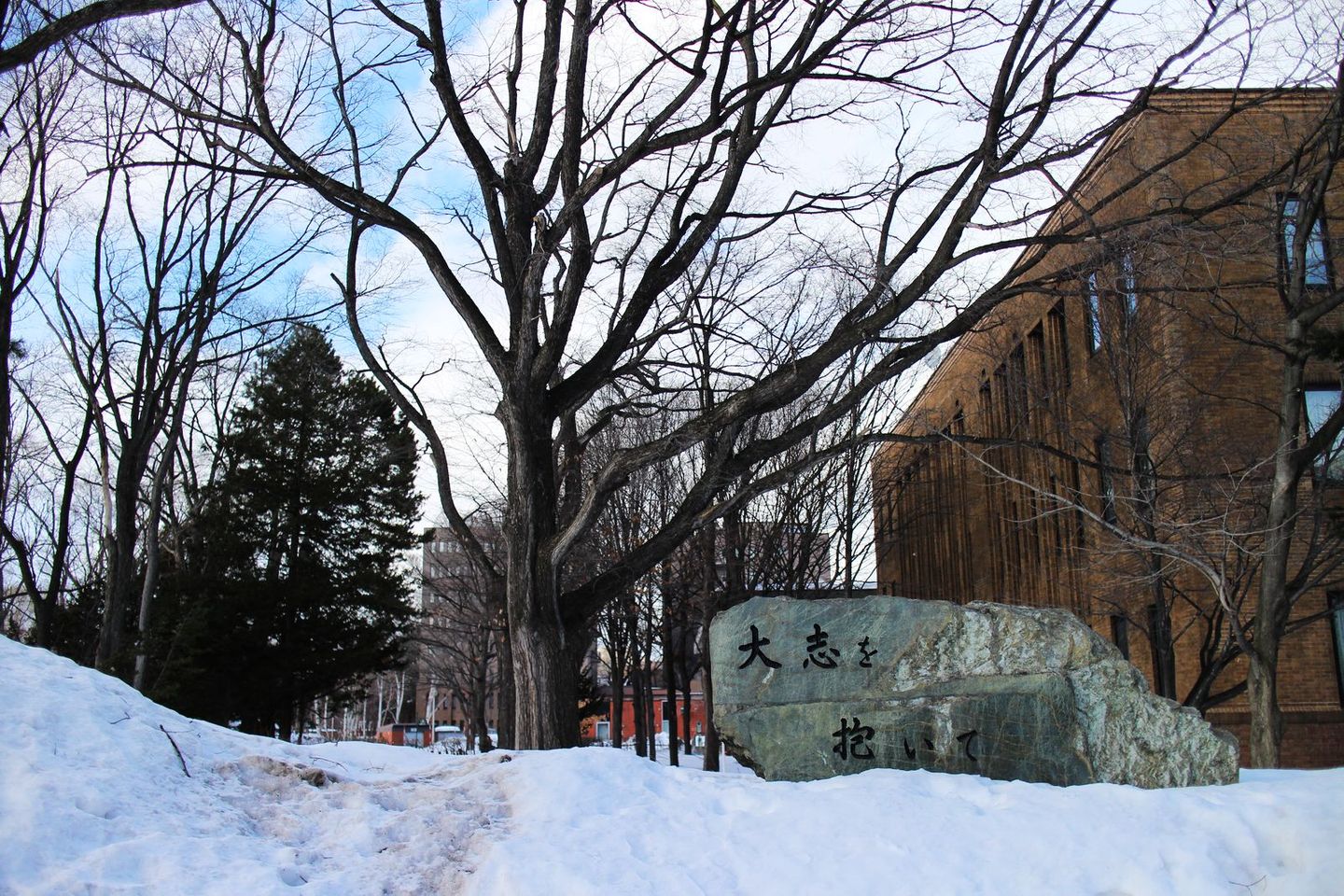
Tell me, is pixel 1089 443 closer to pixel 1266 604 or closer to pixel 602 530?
pixel 1266 604

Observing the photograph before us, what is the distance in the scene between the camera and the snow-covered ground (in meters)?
4.81

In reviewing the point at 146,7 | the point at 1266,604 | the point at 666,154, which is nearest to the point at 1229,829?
the point at 1266,604

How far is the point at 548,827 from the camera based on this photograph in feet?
18.4

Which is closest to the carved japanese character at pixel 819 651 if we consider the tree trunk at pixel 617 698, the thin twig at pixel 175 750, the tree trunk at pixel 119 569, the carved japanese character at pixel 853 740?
the carved japanese character at pixel 853 740

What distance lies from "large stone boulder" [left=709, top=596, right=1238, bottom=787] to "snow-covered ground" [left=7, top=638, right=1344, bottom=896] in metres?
1.55

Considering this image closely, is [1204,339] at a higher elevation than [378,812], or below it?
higher

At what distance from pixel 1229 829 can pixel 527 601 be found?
6369mm

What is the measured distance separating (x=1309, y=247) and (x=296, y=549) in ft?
74.3

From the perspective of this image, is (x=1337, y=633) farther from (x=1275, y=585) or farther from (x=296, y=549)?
(x=296, y=549)

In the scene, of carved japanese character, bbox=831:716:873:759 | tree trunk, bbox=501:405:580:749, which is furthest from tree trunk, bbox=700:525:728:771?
carved japanese character, bbox=831:716:873:759

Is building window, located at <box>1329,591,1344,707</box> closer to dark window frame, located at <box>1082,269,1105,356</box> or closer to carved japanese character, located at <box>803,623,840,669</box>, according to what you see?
dark window frame, located at <box>1082,269,1105,356</box>

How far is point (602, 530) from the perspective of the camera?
68.1ft

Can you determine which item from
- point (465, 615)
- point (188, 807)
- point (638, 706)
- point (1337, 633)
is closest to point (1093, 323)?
point (1337, 633)

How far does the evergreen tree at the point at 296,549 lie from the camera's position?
78.7 feet
